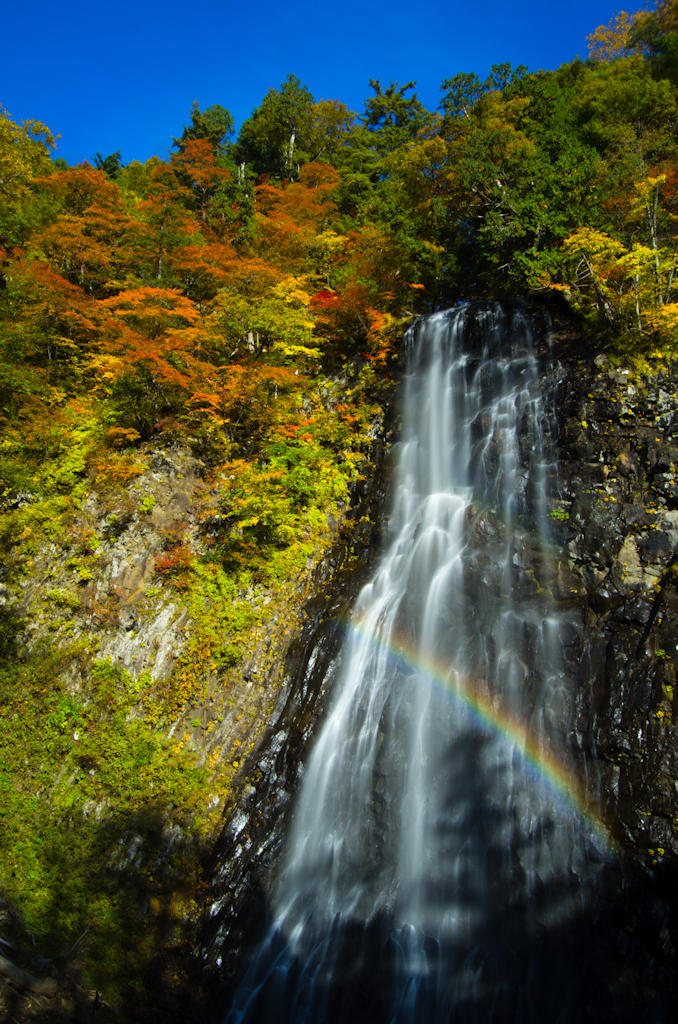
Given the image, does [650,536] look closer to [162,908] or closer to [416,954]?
[416,954]

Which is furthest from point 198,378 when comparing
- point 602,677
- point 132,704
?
point 602,677

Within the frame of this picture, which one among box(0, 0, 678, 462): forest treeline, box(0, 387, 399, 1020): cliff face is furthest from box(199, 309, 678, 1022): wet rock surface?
box(0, 0, 678, 462): forest treeline

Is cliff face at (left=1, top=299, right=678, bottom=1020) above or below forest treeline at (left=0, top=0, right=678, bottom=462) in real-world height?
below

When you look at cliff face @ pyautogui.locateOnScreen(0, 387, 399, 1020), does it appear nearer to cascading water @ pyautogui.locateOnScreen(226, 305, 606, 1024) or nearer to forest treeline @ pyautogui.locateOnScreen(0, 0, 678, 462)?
cascading water @ pyautogui.locateOnScreen(226, 305, 606, 1024)

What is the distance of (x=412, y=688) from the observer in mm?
8219

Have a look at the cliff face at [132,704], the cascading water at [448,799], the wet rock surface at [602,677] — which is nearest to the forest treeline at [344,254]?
the wet rock surface at [602,677]

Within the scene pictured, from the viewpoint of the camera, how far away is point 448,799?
7227 millimetres

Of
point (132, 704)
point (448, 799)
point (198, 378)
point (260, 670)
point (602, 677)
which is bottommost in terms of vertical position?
point (448, 799)

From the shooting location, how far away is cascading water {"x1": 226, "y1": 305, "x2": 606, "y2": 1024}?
609cm

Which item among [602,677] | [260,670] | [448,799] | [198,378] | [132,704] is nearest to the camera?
[602,677]

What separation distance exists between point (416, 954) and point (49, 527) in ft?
34.4

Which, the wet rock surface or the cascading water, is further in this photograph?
the cascading water

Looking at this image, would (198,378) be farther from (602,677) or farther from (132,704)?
(602,677)

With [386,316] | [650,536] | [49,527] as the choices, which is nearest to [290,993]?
[650,536]
